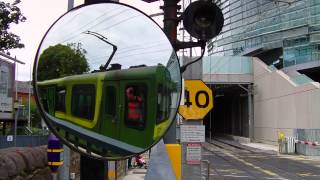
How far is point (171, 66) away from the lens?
2.39m

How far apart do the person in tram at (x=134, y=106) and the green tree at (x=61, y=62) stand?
0.20m

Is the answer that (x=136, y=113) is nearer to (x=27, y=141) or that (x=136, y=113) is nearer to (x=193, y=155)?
(x=193, y=155)

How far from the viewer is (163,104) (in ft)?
7.48

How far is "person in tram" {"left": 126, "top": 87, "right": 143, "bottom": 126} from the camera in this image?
2.12m

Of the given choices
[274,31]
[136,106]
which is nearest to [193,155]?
[136,106]

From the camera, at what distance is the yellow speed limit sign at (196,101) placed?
10.9 m

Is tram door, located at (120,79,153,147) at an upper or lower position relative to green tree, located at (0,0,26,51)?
lower

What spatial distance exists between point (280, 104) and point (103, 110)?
52.5m

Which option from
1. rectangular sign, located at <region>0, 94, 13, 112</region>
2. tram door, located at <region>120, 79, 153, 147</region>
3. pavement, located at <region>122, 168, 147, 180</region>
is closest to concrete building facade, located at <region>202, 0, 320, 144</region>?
rectangular sign, located at <region>0, 94, 13, 112</region>

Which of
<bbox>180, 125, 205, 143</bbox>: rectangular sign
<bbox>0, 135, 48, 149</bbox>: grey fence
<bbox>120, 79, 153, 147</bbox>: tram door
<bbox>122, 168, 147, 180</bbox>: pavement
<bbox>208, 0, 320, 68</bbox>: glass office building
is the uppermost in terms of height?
<bbox>208, 0, 320, 68</bbox>: glass office building

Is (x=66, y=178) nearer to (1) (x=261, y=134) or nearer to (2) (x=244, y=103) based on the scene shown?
(1) (x=261, y=134)

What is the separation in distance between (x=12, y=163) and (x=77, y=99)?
295 inches

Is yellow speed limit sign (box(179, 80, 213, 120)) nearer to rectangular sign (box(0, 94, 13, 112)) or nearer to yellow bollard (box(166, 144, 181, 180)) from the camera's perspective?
yellow bollard (box(166, 144, 181, 180))

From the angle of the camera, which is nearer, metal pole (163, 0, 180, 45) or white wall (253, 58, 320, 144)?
metal pole (163, 0, 180, 45)
